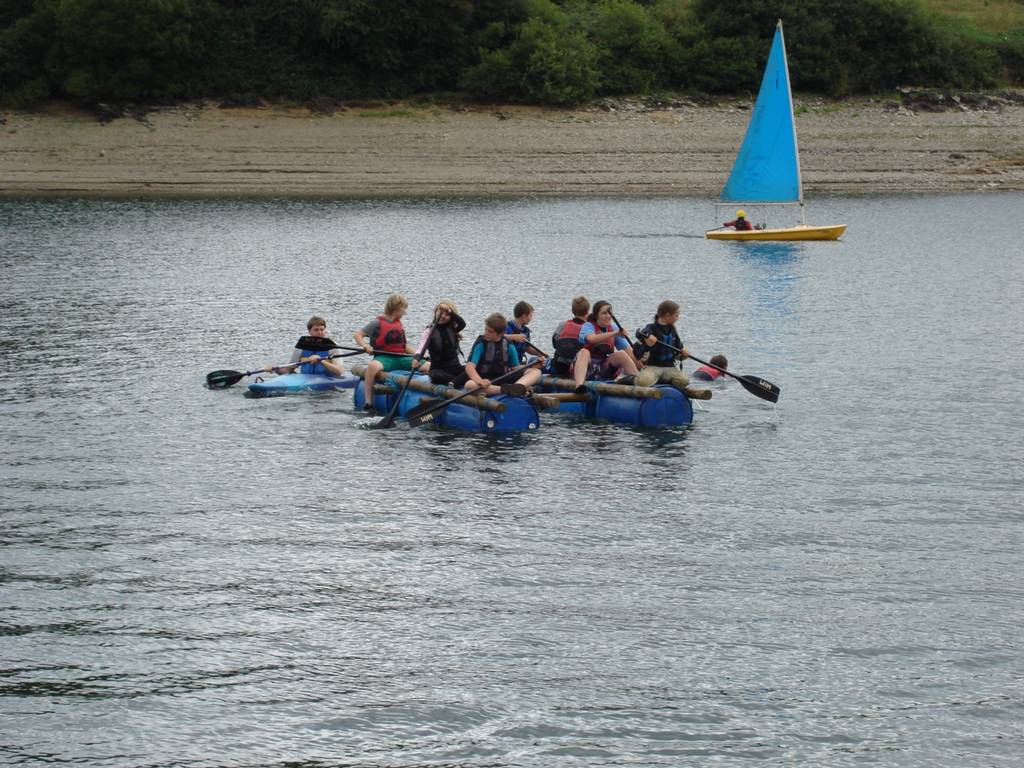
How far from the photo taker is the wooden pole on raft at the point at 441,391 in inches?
685

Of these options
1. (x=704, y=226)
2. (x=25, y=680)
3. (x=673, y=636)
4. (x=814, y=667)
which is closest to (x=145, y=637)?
(x=25, y=680)

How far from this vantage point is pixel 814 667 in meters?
10.4

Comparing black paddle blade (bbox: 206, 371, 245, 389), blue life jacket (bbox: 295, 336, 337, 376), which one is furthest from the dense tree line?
black paddle blade (bbox: 206, 371, 245, 389)

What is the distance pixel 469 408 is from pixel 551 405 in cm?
107

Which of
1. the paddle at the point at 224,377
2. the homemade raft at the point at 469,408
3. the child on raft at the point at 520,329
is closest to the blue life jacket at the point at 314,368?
the paddle at the point at 224,377

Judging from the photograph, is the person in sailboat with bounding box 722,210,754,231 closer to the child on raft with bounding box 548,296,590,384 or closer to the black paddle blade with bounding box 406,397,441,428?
the child on raft with bounding box 548,296,590,384

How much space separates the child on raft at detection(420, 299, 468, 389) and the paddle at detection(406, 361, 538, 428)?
0.45 meters

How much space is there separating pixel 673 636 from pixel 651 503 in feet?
12.9

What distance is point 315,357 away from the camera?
21.0 meters

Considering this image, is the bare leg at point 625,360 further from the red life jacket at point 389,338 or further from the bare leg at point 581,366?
the red life jacket at point 389,338

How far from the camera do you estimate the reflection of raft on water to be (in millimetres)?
17562

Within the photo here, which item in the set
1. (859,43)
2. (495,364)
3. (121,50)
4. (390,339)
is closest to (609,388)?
(495,364)

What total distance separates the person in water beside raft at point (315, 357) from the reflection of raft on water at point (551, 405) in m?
2.23

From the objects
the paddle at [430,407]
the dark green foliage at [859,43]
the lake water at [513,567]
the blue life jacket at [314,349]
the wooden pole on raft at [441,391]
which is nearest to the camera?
the lake water at [513,567]
